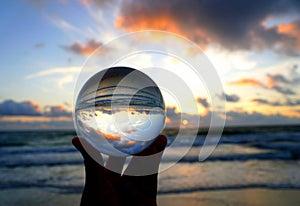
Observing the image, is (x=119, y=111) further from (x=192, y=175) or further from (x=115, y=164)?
(x=192, y=175)

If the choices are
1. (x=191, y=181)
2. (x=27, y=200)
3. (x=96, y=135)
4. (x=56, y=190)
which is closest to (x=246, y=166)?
(x=191, y=181)

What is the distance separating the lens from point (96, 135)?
2.34 metres

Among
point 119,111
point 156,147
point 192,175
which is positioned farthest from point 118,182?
point 192,175

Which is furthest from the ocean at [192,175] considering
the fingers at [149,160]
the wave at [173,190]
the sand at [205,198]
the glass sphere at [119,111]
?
the glass sphere at [119,111]

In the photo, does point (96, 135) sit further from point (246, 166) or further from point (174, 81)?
point (246, 166)

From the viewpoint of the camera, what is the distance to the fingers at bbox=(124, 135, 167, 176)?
2.63 meters

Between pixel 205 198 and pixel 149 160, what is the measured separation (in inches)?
192

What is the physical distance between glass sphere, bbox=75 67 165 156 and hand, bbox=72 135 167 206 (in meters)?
0.15

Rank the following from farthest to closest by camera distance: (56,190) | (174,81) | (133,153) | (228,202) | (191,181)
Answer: (191,181)
(56,190)
(228,202)
(174,81)
(133,153)

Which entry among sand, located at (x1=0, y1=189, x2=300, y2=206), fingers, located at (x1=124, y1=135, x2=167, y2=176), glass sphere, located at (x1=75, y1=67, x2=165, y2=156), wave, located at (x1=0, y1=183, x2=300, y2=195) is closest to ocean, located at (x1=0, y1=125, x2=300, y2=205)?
wave, located at (x1=0, y1=183, x2=300, y2=195)

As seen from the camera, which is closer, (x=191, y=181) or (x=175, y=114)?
(x=175, y=114)

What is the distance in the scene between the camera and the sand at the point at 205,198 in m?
6.78

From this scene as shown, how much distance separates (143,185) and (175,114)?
704 millimetres

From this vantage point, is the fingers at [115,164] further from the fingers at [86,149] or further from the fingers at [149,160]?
the fingers at [86,149]
